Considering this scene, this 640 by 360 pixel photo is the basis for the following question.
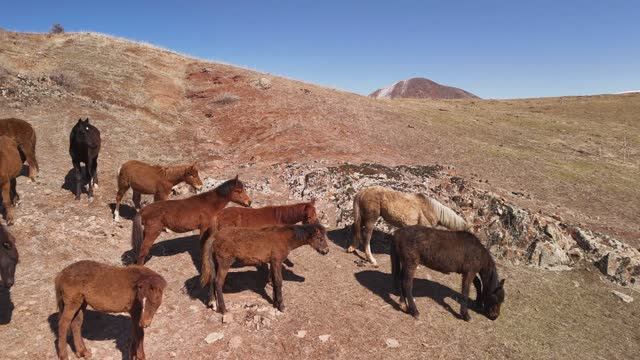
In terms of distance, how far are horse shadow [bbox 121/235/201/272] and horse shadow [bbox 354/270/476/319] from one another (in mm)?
4267

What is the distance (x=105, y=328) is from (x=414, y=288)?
7025 mm

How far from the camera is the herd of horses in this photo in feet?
22.4

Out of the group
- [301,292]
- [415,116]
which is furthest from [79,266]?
[415,116]

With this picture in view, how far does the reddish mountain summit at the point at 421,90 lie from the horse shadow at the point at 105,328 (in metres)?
109

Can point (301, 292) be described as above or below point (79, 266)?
below

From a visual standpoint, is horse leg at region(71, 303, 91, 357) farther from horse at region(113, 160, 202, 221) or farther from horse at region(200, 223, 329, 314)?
horse at region(113, 160, 202, 221)

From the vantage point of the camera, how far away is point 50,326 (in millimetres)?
7930

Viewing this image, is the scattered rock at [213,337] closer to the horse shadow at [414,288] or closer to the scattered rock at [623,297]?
the horse shadow at [414,288]

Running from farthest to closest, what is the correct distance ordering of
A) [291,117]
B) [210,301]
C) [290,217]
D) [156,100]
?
[156,100]
[291,117]
[290,217]
[210,301]

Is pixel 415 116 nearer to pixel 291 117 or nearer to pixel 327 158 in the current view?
pixel 291 117

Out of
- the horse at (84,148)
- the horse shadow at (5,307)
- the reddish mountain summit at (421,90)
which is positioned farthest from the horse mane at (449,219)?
the reddish mountain summit at (421,90)

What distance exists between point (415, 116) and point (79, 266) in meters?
27.8

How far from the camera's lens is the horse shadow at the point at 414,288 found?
10.2 metres

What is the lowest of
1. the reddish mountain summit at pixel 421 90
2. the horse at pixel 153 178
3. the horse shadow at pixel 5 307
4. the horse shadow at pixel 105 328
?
the horse shadow at pixel 105 328
